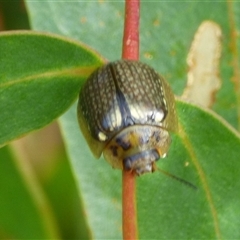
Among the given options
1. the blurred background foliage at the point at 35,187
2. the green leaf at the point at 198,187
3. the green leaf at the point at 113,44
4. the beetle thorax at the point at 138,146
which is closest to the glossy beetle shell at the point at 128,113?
the beetle thorax at the point at 138,146

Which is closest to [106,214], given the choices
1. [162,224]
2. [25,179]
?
[162,224]

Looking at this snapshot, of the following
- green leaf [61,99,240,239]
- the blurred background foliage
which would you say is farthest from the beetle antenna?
the blurred background foliage

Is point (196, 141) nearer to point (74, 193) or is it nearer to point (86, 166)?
point (86, 166)

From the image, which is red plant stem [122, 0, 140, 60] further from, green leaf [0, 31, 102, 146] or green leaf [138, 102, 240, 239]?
green leaf [138, 102, 240, 239]

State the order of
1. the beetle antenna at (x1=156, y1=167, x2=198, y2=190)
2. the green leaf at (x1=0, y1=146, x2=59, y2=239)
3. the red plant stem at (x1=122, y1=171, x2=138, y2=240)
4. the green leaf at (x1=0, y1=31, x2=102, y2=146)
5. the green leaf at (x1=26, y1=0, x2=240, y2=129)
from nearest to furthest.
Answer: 1. the red plant stem at (x1=122, y1=171, x2=138, y2=240)
2. the green leaf at (x1=0, y1=31, x2=102, y2=146)
3. the beetle antenna at (x1=156, y1=167, x2=198, y2=190)
4. the green leaf at (x1=26, y1=0, x2=240, y2=129)
5. the green leaf at (x1=0, y1=146, x2=59, y2=239)

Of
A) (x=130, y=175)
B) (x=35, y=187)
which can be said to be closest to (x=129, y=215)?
(x=130, y=175)

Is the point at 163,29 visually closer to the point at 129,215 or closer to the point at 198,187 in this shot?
the point at 198,187
